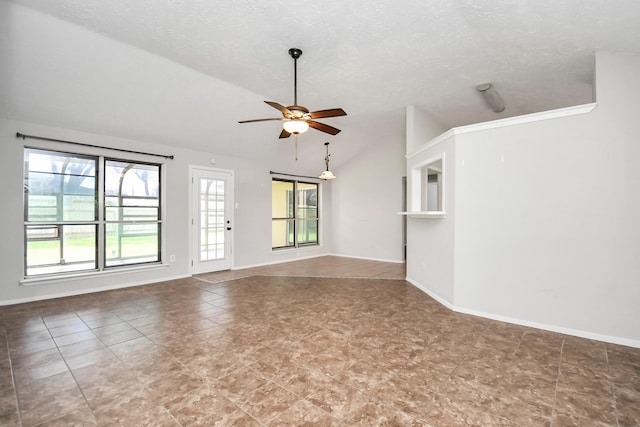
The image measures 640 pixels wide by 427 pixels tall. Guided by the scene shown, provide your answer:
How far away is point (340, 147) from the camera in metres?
7.36

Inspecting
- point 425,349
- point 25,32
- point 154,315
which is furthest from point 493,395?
point 25,32

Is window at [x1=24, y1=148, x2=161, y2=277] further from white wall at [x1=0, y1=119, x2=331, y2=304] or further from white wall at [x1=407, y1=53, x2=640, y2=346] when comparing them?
white wall at [x1=407, y1=53, x2=640, y2=346]

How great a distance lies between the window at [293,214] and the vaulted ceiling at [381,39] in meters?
3.72

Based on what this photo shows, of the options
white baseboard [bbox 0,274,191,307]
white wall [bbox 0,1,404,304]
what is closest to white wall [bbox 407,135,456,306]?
white wall [bbox 0,1,404,304]

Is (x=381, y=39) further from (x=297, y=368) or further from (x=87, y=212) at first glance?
(x=87, y=212)

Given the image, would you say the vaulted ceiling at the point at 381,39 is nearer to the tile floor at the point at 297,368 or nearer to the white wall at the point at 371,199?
the white wall at the point at 371,199

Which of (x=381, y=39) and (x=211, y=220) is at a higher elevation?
(x=381, y=39)

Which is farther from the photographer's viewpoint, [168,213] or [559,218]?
[168,213]

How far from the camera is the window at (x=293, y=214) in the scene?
7832 mm

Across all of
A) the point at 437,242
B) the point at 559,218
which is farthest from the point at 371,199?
the point at 559,218

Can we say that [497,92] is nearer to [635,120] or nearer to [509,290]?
[635,120]

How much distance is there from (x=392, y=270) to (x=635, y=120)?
447 centimetres

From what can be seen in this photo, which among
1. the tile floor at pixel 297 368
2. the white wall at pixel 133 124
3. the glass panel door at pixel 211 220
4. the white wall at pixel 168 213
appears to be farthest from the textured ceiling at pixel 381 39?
the tile floor at pixel 297 368

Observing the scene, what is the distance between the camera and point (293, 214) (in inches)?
317
